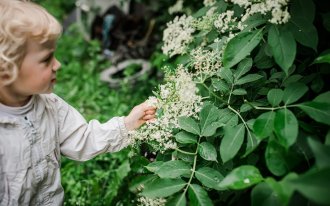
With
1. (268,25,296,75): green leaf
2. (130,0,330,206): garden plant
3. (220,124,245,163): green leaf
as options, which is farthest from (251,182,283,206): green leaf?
(268,25,296,75): green leaf

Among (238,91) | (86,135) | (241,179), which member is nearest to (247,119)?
(238,91)

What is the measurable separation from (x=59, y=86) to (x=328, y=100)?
334 cm

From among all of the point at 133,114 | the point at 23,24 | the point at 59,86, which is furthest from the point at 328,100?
the point at 59,86

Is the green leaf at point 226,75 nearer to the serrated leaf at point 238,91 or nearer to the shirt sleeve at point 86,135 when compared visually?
the serrated leaf at point 238,91

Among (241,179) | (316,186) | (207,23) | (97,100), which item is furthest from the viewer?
(97,100)

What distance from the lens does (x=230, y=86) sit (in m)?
1.39

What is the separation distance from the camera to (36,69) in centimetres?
135

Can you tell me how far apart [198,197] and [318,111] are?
1.39ft

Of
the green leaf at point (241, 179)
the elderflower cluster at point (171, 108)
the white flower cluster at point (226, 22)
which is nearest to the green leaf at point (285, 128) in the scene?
the green leaf at point (241, 179)

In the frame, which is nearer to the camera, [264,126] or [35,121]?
[264,126]

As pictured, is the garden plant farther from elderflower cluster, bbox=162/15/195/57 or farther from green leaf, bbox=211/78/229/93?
elderflower cluster, bbox=162/15/195/57

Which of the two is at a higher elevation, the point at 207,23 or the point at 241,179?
the point at 207,23

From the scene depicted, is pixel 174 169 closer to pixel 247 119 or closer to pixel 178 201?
pixel 178 201

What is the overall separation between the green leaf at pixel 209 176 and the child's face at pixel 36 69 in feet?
2.11
